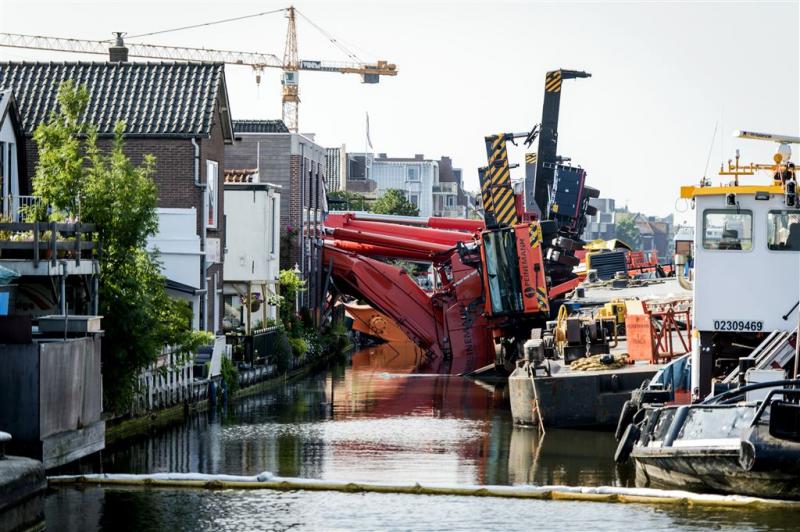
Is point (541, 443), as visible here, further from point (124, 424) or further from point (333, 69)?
point (333, 69)

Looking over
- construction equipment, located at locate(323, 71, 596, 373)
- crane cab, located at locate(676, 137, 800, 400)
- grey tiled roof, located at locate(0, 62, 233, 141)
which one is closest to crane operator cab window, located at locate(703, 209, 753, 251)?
crane cab, located at locate(676, 137, 800, 400)

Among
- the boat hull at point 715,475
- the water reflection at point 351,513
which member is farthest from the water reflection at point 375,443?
the water reflection at point 351,513

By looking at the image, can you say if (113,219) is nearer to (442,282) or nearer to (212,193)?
(212,193)

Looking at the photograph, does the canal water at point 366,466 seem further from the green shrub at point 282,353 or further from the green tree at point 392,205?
the green tree at point 392,205

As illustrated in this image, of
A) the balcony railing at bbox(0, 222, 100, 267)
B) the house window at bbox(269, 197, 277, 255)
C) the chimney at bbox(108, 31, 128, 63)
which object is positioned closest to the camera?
the balcony railing at bbox(0, 222, 100, 267)

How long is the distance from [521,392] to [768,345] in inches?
383

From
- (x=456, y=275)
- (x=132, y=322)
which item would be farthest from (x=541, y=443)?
(x=456, y=275)

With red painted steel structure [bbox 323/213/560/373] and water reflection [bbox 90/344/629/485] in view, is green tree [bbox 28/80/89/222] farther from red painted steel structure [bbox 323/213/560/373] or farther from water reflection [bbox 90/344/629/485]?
red painted steel structure [bbox 323/213/560/373]

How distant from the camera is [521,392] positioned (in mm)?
35469

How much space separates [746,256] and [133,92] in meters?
19.7

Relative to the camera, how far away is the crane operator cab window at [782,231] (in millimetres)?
26734

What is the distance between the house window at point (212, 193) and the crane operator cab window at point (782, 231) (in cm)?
1826

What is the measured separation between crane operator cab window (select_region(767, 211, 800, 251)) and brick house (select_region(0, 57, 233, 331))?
16.8m

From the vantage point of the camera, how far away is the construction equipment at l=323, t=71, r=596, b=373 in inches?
1921
